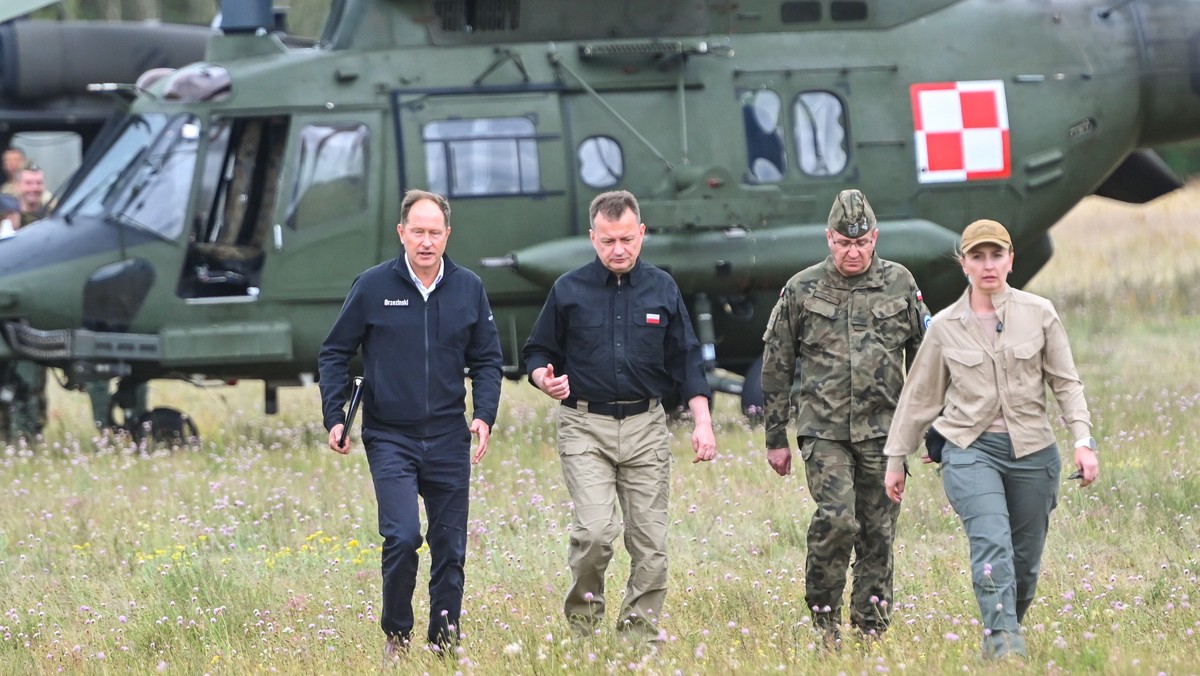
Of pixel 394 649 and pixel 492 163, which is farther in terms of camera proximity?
pixel 492 163

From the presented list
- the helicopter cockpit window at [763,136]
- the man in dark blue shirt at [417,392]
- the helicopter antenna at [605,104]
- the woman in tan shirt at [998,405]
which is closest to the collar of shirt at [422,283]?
the man in dark blue shirt at [417,392]

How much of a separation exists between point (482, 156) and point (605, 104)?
3.10ft

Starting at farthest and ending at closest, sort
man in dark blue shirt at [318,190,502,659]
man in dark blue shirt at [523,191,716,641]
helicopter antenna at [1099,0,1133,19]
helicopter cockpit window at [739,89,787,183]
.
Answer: helicopter antenna at [1099,0,1133,19]
helicopter cockpit window at [739,89,787,183]
man in dark blue shirt at [523,191,716,641]
man in dark blue shirt at [318,190,502,659]

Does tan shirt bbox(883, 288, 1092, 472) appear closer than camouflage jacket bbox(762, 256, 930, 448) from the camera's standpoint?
Yes

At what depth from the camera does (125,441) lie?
1226cm

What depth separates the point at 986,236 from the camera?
5.91 m

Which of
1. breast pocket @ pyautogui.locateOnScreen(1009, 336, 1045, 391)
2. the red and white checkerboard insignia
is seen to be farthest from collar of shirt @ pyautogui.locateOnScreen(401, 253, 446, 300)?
→ the red and white checkerboard insignia

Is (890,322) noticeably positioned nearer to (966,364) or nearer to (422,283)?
(966,364)

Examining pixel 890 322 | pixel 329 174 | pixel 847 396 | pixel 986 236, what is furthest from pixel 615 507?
pixel 329 174

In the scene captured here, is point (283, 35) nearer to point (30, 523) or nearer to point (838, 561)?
point (30, 523)

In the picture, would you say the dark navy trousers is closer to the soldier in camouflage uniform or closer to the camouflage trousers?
the soldier in camouflage uniform

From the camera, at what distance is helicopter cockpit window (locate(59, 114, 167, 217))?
482 inches

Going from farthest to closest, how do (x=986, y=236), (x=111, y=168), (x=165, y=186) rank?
(x=111, y=168) → (x=165, y=186) → (x=986, y=236)

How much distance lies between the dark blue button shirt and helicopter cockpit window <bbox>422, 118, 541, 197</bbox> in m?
5.59
